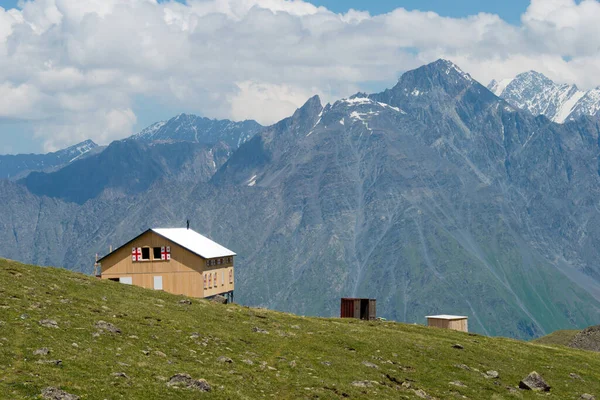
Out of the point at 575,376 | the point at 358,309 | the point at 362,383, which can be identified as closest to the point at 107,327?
the point at 362,383

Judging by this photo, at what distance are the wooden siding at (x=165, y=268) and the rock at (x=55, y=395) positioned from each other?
223ft

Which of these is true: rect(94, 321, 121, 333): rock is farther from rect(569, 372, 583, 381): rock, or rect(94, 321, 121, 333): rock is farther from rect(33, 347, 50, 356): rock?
rect(569, 372, 583, 381): rock

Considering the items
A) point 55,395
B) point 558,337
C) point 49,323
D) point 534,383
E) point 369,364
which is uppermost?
point 49,323

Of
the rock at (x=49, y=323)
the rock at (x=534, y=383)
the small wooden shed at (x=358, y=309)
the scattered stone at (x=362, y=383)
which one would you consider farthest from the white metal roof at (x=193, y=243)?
the scattered stone at (x=362, y=383)

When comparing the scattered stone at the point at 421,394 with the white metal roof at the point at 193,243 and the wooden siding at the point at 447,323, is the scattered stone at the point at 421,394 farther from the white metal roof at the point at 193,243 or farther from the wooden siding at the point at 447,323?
the white metal roof at the point at 193,243

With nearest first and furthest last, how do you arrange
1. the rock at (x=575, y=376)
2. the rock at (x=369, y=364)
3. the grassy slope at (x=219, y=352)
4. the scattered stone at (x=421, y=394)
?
1. the grassy slope at (x=219, y=352)
2. the scattered stone at (x=421, y=394)
3. the rock at (x=369, y=364)
4. the rock at (x=575, y=376)

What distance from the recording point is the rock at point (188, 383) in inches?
1719

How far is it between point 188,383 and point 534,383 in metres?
26.6

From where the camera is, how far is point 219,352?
175 feet

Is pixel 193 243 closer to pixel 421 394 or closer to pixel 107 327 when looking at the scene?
pixel 107 327

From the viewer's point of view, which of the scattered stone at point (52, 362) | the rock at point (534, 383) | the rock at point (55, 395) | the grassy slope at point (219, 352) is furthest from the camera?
the rock at point (534, 383)

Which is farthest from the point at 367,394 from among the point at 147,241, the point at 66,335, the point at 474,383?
the point at 147,241

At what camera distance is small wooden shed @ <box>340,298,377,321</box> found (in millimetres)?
88562

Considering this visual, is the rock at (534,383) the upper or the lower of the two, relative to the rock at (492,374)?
lower
